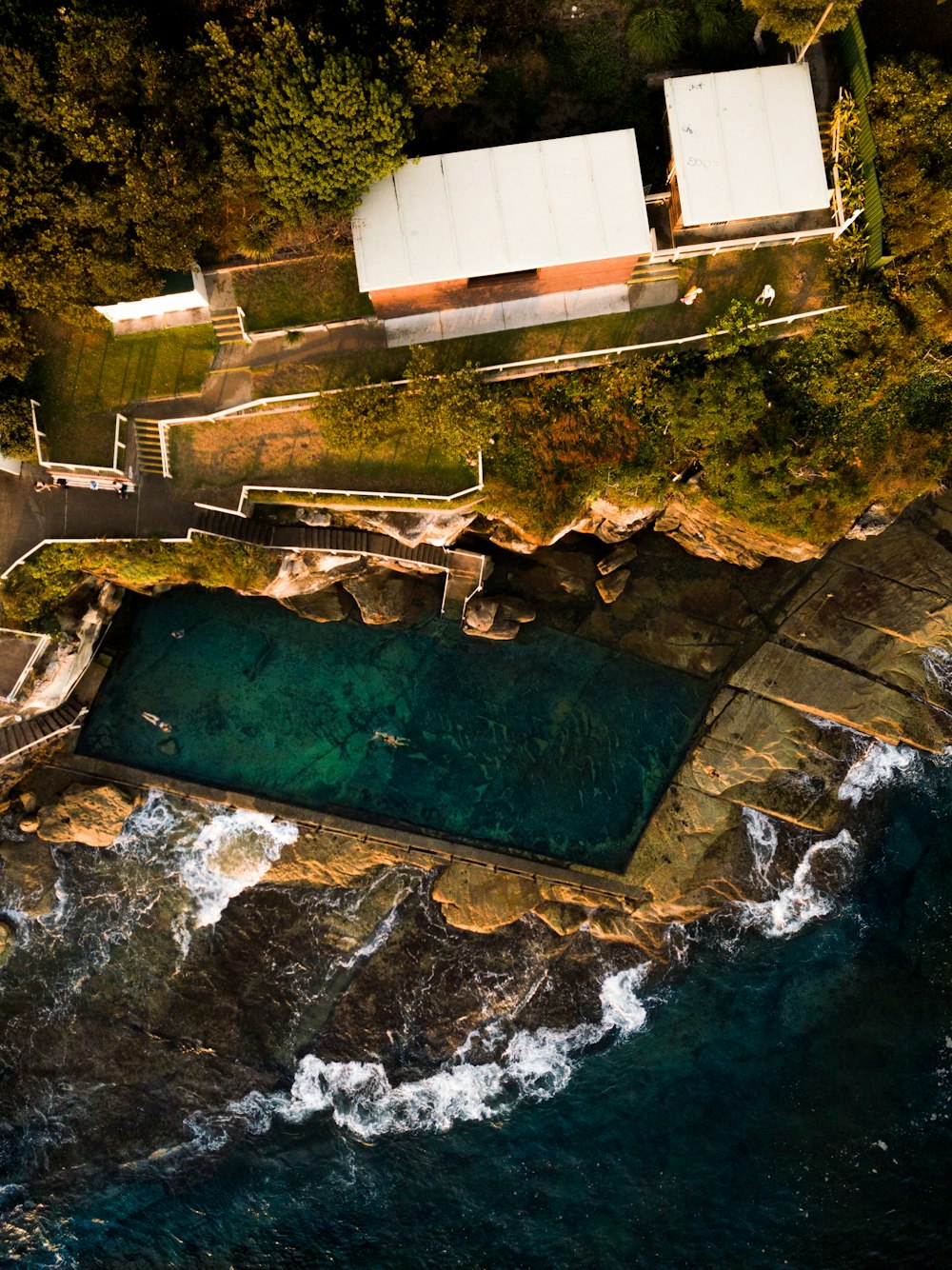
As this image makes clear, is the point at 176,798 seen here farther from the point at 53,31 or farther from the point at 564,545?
the point at 53,31

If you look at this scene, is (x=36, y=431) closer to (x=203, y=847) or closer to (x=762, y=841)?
(x=203, y=847)

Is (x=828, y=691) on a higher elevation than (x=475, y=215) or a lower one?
lower

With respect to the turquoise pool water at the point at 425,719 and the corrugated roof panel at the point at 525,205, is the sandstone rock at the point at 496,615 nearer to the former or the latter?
the turquoise pool water at the point at 425,719

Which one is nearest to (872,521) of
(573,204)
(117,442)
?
(573,204)

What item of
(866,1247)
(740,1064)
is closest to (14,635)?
(740,1064)

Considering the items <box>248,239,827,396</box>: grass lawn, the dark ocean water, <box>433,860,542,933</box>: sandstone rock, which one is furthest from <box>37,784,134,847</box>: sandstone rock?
<box>248,239,827,396</box>: grass lawn

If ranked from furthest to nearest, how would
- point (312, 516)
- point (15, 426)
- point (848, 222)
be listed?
point (312, 516) → point (15, 426) → point (848, 222)

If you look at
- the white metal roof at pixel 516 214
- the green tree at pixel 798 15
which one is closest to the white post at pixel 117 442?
the white metal roof at pixel 516 214
